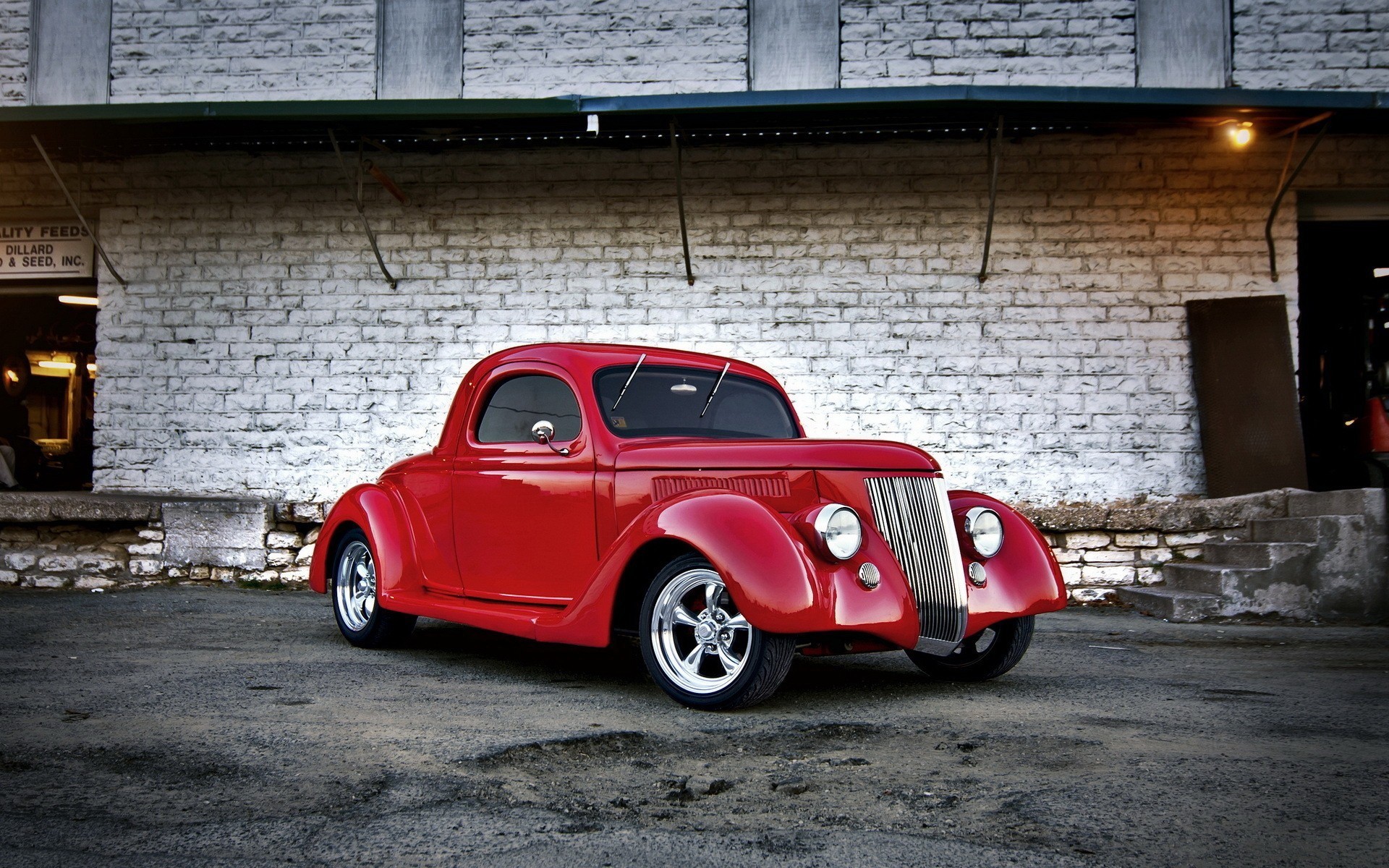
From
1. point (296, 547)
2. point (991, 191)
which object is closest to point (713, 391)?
point (991, 191)

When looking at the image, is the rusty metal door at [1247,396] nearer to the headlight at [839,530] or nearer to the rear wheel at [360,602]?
the headlight at [839,530]

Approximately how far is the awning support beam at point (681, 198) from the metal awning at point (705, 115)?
0.16 meters

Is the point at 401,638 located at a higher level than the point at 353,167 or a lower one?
lower

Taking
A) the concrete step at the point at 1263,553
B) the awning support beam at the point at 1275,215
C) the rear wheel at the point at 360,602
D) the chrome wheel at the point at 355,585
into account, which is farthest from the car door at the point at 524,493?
the awning support beam at the point at 1275,215

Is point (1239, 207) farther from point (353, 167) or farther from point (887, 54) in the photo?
point (353, 167)

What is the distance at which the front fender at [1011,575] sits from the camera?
4.41 metres

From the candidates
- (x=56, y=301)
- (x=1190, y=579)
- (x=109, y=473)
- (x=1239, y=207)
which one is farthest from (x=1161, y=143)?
(x=56, y=301)

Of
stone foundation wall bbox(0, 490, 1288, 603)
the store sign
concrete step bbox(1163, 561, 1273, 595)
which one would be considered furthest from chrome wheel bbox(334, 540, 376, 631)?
concrete step bbox(1163, 561, 1273, 595)

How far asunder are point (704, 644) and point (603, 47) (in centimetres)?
613

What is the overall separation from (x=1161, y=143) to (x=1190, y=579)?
3.46m

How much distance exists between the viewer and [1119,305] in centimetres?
852

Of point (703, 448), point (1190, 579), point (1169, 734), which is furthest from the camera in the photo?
point (1190, 579)

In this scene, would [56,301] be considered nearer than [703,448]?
No

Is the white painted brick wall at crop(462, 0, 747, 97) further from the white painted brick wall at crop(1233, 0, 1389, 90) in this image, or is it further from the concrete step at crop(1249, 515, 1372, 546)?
the concrete step at crop(1249, 515, 1372, 546)
